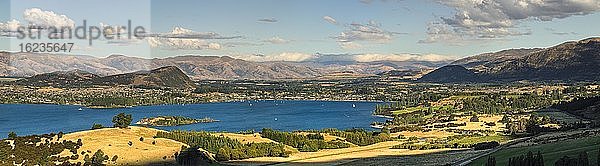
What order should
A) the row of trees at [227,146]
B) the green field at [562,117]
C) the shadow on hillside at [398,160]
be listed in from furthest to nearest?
the green field at [562,117], the row of trees at [227,146], the shadow on hillside at [398,160]

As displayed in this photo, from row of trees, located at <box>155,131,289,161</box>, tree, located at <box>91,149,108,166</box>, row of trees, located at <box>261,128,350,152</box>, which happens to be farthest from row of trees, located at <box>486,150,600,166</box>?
row of trees, located at <box>261,128,350,152</box>

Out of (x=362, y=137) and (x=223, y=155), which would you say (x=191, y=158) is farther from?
(x=362, y=137)

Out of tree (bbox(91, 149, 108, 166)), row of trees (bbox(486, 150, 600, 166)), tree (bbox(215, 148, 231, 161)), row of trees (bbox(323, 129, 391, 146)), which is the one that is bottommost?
row of trees (bbox(323, 129, 391, 146))

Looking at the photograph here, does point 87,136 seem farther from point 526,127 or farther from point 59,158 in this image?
point 526,127

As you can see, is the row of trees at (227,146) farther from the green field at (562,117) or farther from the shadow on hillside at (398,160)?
the green field at (562,117)

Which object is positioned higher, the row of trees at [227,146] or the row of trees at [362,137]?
the row of trees at [227,146]

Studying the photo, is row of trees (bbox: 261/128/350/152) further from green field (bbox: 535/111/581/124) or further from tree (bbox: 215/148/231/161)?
green field (bbox: 535/111/581/124)

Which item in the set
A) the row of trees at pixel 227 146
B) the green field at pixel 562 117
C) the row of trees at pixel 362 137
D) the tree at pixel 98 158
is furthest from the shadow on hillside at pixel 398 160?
the green field at pixel 562 117

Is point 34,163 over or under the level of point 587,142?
under

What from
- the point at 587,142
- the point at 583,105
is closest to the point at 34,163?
the point at 587,142
